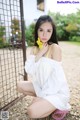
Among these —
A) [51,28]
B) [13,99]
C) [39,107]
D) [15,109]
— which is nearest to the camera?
[39,107]

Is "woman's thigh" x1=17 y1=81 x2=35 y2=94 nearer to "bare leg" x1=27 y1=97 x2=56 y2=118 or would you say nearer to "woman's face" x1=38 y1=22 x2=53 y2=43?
"bare leg" x1=27 y1=97 x2=56 y2=118

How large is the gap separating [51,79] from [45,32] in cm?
42

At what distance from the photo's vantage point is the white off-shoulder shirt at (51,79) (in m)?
2.12

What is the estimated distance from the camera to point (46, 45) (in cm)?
216

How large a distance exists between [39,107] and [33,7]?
12.4 metres

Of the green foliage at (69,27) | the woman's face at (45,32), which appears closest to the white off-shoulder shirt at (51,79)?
the woman's face at (45,32)

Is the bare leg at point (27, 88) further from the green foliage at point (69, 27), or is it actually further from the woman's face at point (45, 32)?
the green foliage at point (69, 27)

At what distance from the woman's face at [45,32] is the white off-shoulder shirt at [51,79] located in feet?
0.58

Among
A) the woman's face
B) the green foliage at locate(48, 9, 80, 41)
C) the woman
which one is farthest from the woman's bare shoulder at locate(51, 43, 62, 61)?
the green foliage at locate(48, 9, 80, 41)

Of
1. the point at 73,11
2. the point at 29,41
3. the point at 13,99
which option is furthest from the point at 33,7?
the point at 13,99

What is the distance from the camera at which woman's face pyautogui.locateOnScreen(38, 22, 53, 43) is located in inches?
83.8

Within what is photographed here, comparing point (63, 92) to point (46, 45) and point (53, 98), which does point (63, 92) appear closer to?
point (53, 98)

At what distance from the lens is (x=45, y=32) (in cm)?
214

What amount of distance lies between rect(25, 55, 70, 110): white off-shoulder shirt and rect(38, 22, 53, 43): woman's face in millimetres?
177
